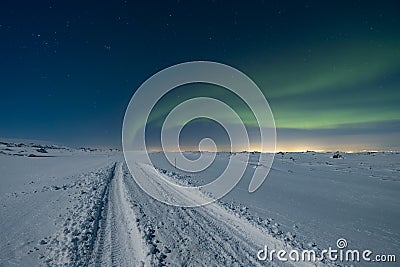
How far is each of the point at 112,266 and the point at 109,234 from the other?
1.96 meters

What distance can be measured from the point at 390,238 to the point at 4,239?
1136cm

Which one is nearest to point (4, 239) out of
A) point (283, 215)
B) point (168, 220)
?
point (168, 220)

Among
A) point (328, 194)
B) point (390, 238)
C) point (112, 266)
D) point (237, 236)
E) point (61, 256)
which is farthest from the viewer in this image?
point (328, 194)

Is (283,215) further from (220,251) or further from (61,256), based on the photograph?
(61,256)

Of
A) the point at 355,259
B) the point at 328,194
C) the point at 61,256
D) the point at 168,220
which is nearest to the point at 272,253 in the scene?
the point at 355,259

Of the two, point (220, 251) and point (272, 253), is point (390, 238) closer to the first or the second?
point (272, 253)

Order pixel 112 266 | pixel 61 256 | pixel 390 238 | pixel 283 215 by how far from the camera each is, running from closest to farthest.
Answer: pixel 112 266 < pixel 61 256 < pixel 390 238 < pixel 283 215

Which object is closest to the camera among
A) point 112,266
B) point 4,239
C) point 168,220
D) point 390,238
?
point 112,266

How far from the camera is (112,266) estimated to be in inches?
214

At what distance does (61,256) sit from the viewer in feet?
19.2

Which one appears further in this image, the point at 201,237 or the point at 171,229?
the point at 171,229

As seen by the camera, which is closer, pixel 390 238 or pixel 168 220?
pixel 390 238

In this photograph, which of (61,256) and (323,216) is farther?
(323,216)

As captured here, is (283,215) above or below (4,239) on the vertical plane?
A: above
